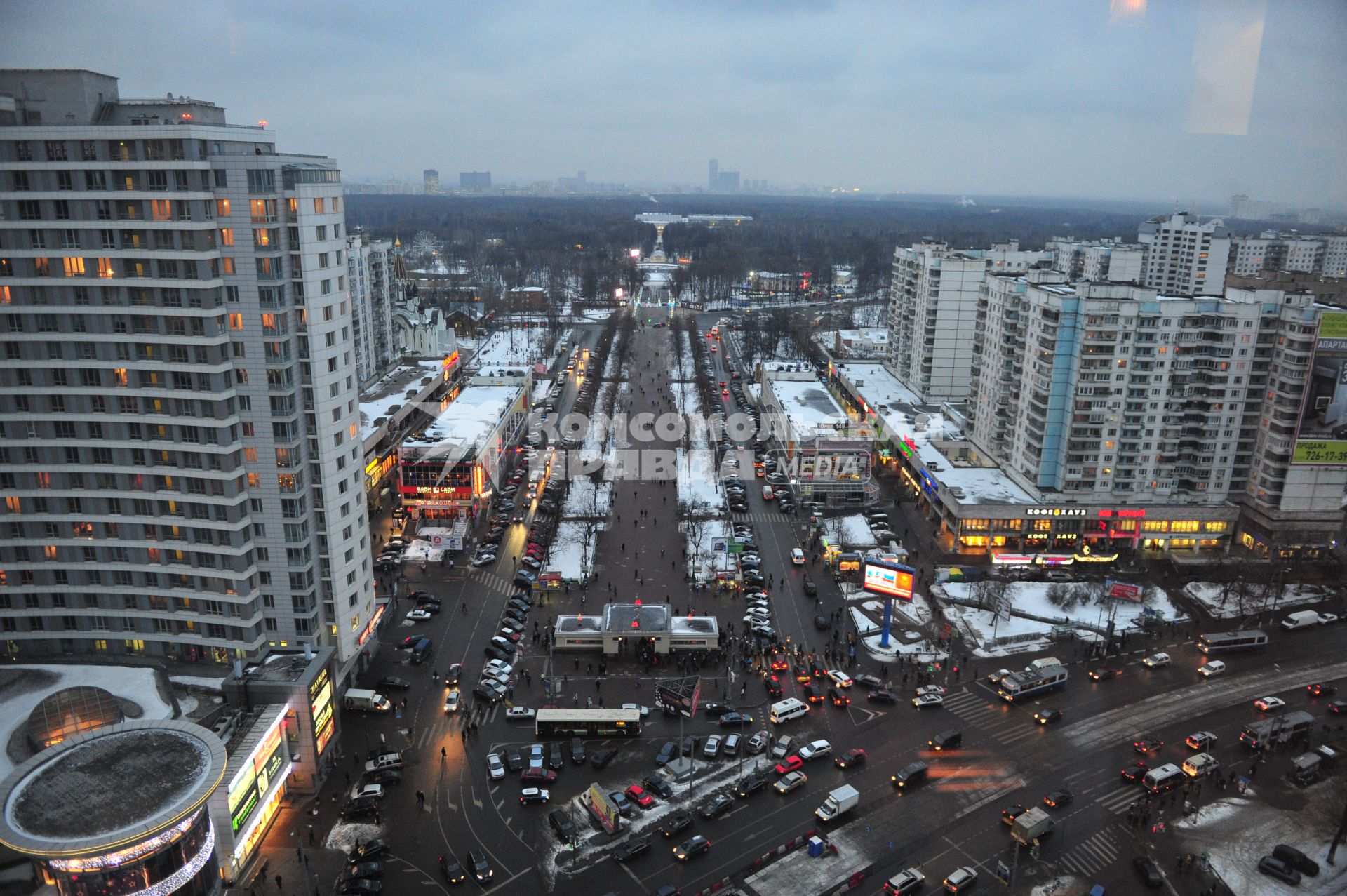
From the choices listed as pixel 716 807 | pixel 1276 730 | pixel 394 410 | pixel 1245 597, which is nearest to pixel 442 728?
pixel 716 807

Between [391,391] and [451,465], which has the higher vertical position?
[391,391]

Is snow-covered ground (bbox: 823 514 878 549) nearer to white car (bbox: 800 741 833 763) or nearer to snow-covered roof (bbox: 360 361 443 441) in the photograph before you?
white car (bbox: 800 741 833 763)

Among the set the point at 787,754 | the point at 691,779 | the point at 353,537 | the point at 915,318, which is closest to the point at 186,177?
the point at 353,537

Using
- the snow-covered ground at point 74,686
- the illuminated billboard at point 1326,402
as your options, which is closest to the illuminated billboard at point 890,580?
the illuminated billboard at point 1326,402

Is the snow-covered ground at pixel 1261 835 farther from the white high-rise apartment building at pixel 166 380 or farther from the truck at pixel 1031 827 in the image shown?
the white high-rise apartment building at pixel 166 380

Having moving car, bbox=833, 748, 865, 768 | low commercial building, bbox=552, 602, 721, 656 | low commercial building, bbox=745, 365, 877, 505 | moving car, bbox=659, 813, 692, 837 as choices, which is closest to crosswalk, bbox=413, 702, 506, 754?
low commercial building, bbox=552, 602, 721, 656

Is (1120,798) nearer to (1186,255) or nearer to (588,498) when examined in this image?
(588,498)
